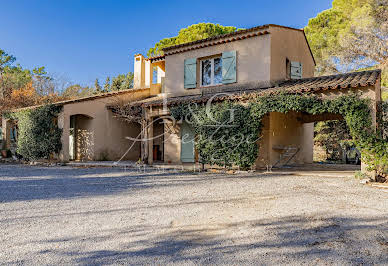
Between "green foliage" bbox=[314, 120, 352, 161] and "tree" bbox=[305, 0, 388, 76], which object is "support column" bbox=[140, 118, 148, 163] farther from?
"tree" bbox=[305, 0, 388, 76]

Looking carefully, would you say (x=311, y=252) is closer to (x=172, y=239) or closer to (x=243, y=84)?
(x=172, y=239)

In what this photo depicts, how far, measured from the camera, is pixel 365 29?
15305 millimetres

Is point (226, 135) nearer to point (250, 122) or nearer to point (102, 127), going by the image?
point (250, 122)

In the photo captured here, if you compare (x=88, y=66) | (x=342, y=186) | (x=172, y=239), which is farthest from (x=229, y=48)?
(x=88, y=66)

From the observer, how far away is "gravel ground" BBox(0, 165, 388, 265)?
109 inches

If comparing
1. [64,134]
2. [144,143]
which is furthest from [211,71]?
[64,134]

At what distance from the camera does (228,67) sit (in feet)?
38.0

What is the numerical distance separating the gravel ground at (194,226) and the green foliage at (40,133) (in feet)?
22.6

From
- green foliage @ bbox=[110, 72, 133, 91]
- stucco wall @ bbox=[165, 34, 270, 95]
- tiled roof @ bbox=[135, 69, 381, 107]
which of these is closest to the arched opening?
tiled roof @ bbox=[135, 69, 381, 107]

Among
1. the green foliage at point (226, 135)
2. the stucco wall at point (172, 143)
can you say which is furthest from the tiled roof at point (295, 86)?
the stucco wall at point (172, 143)

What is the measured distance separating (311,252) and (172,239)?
5.01ft

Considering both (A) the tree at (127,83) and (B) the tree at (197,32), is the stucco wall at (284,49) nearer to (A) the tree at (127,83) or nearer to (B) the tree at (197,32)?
(B) the tree at (197,32)

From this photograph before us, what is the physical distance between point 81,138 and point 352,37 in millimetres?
16235

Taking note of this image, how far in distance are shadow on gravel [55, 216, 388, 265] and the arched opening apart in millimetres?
11192
